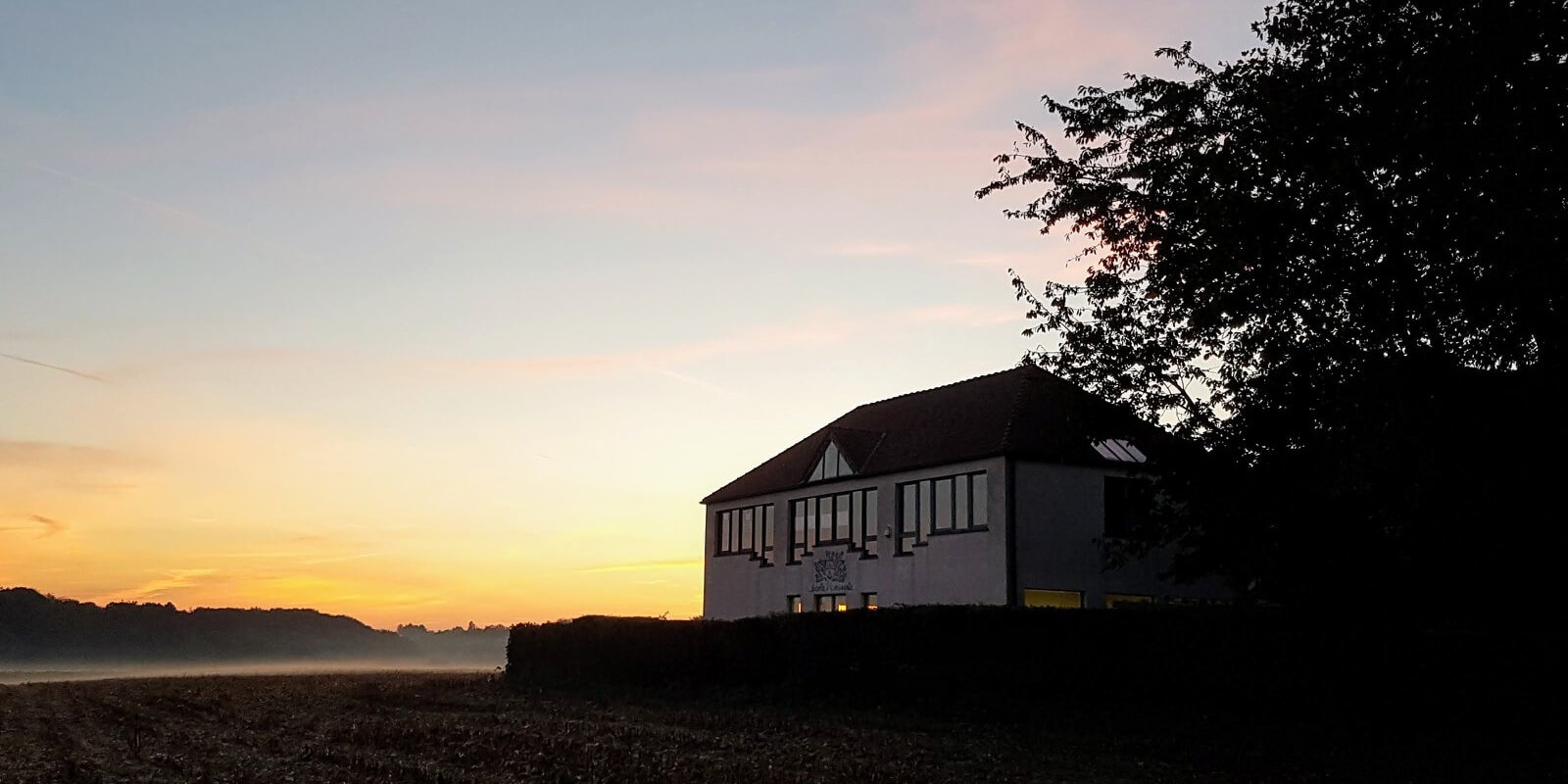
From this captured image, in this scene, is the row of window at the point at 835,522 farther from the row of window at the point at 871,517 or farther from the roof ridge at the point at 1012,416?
the roof ridge at the point at 1012,416

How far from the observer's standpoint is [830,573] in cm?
4669

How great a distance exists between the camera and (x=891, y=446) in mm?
46219

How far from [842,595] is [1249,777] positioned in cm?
2644

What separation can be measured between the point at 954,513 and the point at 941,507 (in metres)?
0.67

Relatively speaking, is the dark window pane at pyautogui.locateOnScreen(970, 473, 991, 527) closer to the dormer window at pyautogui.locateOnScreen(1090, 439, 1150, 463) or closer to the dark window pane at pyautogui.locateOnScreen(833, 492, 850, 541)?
the dormer window at pyautogui.locateOnScreen(1090, 439, 1150, 463)

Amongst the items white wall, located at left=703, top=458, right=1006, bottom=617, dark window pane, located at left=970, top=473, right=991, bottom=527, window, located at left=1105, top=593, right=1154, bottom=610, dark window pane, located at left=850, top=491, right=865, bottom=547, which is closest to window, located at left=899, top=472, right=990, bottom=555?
dark window pane, located at left=970, top=473, right=991, bottom=527

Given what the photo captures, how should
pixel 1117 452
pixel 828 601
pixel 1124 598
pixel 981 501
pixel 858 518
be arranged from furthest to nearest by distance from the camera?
pixel 828 601 → pixel 858 518 → pixel 1117 452 → pixel 1124 598 → pixel 981 501

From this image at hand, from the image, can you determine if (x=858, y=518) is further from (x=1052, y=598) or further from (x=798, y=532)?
(x=1052, y=598)

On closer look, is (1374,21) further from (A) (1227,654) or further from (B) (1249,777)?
(B) (1249,777)

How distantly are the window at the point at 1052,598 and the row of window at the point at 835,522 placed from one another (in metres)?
6.22

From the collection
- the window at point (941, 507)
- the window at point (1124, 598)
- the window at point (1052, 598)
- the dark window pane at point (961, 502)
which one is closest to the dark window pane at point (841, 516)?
the window at point (941, 507)

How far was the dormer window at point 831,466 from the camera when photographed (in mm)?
47000

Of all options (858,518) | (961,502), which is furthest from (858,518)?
(961,502)

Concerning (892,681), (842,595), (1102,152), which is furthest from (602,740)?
(842,595)
